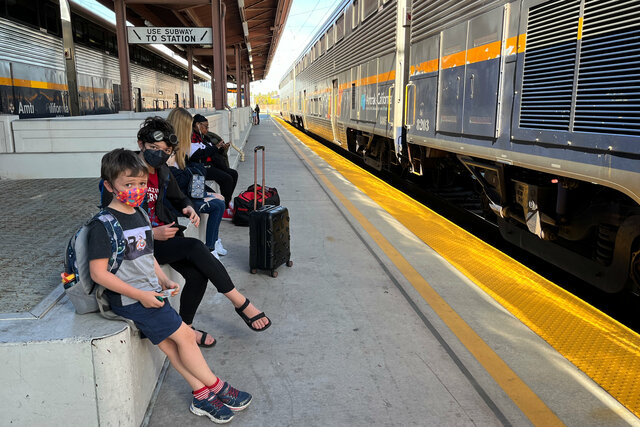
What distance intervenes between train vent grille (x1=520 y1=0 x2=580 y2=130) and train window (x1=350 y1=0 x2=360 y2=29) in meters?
7.91

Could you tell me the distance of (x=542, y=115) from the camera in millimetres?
4016

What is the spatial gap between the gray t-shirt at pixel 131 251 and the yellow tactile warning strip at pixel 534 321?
1.96 meters

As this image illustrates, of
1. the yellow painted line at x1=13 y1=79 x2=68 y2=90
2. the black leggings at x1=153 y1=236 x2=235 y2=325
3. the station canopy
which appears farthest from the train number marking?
the yellow painted line at x1=13 y1=79 x2=68 y2=90

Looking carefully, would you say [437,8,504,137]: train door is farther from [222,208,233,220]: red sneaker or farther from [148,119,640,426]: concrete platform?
[222,208,233,220]: red sneaker

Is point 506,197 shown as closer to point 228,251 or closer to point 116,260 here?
point 228,251

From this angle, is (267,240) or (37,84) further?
(37,84)

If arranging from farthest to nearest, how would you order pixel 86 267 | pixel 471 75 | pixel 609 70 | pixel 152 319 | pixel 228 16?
1. pixel 228 16
2. pixel 471 75
3. pixel 609 70
4. pixel 152 319
5. pixel 86 267

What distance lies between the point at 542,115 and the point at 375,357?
2.46 m

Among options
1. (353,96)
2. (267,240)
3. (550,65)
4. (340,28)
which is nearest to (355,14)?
(353,96)

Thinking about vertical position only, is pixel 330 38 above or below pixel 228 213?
above

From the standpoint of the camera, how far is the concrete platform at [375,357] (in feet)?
8.04

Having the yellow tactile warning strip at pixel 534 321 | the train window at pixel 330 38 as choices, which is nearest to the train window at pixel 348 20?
the train window at pixel 330 38

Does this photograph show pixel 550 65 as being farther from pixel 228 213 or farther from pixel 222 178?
pixel 228 213

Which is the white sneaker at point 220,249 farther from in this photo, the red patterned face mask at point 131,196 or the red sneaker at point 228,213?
the red patterned face mask at point 131,196
